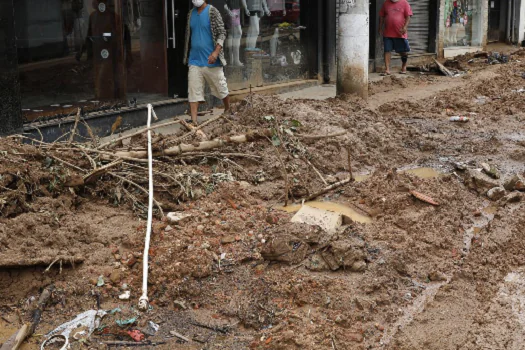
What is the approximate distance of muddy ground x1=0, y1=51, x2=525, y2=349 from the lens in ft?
14.3

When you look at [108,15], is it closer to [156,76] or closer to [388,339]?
[156,76]

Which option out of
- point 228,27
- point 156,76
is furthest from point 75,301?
point 228,27

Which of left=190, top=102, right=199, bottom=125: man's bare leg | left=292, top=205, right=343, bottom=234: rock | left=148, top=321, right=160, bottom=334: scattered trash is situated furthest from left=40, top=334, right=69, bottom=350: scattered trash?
left=190, top=102, right=199, bottom=125: man's bare leg

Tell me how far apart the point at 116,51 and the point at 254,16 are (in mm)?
3830

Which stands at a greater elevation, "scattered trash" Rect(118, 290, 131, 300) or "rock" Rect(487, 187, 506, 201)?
"rock" Rect(487, 187, 506, 201)

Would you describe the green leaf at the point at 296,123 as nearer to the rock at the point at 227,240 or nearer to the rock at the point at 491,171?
the rock at the point at 491,171

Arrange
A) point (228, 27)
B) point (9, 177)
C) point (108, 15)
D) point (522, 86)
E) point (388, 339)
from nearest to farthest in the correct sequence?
1. point (388, 339)
2. point (9, 177)
3. point (108, 15)
4. point (228, 27)
5. point (522, 86)

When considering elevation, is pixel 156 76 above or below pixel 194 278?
above

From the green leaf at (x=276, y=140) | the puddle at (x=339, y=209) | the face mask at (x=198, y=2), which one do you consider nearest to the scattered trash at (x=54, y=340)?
the puddle at (x=339, y=209)

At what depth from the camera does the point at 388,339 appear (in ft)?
13.8

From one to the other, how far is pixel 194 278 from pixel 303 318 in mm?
891

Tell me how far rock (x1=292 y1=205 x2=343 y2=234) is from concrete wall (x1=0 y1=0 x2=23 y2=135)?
4170mm

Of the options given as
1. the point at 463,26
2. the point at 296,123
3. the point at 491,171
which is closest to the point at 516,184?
the point at 491,171

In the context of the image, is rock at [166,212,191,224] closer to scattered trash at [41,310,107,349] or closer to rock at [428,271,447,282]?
scattered trash at [41,310,107,349]
